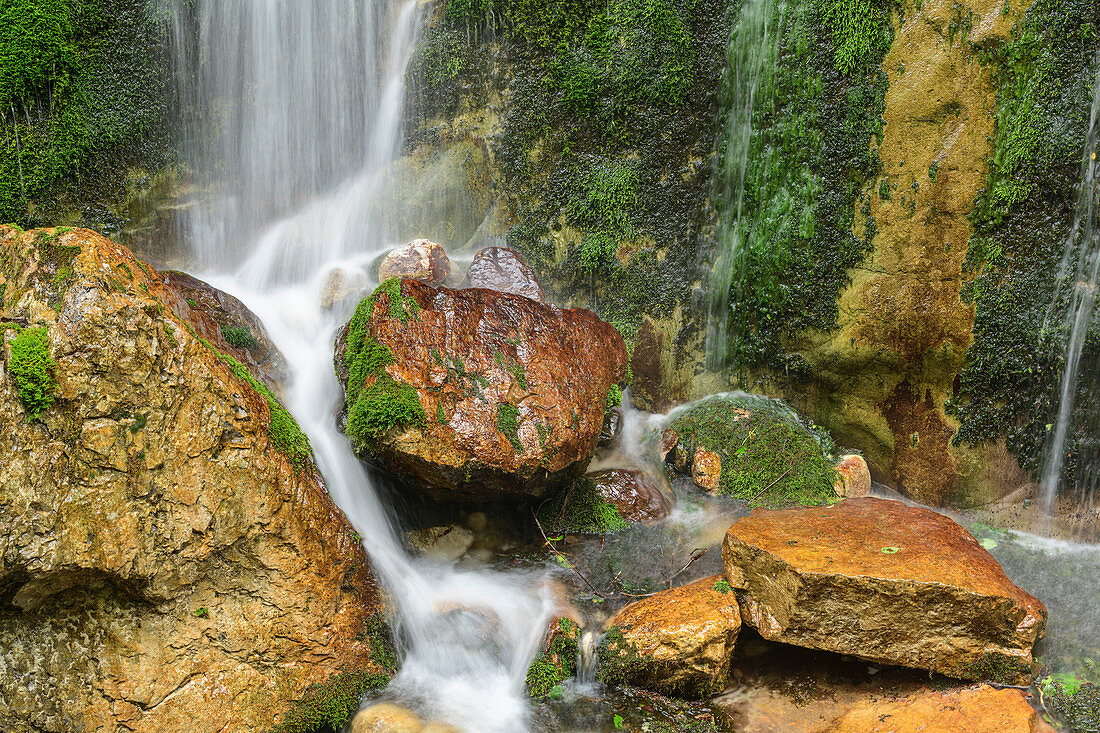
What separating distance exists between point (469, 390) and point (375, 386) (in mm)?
701

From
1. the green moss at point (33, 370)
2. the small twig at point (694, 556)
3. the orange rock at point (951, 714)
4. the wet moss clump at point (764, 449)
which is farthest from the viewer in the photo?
the wet moss clump at point (764, 449)

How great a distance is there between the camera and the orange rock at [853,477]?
6508 millimetres

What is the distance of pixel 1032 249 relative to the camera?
583 cm

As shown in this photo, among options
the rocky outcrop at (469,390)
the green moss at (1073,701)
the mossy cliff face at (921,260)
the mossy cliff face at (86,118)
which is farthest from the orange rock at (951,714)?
the mossy cliff face at (86,118)

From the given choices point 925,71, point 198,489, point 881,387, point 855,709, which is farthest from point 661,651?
point 925,71

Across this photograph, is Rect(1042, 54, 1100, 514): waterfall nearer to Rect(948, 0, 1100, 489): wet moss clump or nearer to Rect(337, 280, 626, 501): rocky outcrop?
Rect(948, 0, 1100, 489): wet moss clump

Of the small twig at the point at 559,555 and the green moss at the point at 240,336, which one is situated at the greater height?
the green moss at the point at 240,336

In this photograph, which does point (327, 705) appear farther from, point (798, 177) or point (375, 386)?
point (798, 177)

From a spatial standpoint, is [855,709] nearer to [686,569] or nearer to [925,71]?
[686,569]

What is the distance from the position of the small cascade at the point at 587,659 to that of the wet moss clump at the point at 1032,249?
4.17 m

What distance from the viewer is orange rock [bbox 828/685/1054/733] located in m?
3.47

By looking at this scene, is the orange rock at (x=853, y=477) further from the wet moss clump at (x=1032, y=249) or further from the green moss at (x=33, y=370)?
the green moss at (x=33, y=370)

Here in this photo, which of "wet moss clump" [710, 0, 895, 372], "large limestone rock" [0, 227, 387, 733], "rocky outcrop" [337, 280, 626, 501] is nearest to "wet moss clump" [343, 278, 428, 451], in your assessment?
"rocky outcrop" [337, 280, 626, 501]

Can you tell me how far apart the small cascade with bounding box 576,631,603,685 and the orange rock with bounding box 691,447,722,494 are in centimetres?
240
